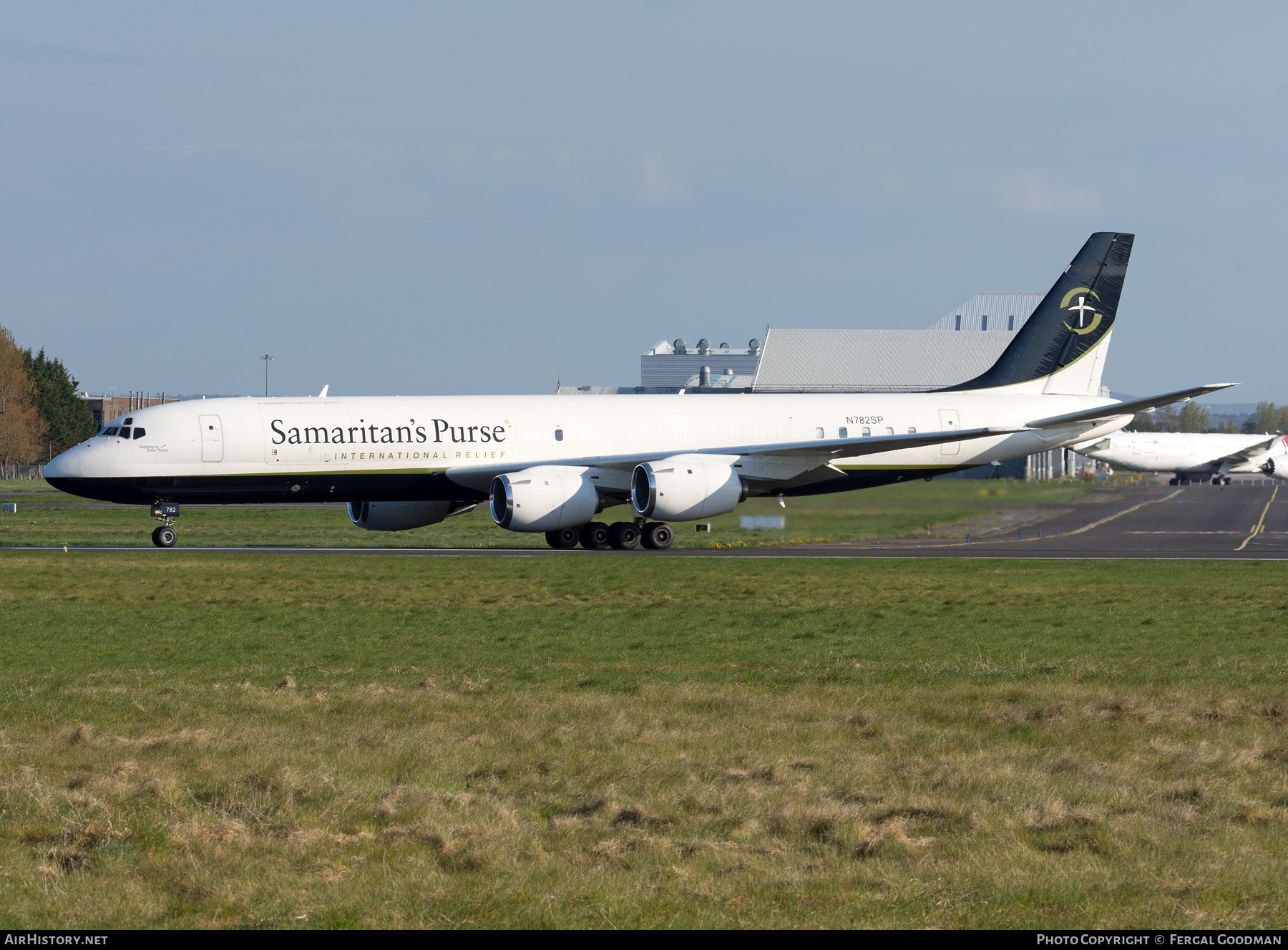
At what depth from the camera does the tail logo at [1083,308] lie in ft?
142

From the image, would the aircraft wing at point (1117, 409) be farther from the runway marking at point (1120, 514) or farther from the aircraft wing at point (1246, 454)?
the aircraft wing at point (1246, 454)

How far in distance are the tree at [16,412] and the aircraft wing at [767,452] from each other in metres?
84.5

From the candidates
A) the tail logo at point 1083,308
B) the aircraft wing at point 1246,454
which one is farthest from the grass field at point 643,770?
the aircraft wing at point 1246,454

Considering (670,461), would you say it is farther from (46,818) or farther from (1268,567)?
(46,818)

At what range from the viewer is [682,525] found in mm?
48562

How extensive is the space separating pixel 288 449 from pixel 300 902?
2951 centimetres

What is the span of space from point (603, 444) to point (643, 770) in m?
27.5

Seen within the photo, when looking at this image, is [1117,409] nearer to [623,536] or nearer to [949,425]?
[949,425]

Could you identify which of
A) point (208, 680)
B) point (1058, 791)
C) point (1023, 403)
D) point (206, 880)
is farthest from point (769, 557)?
point (206, 880)

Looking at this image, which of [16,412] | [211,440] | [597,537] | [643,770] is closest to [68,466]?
[211,440]

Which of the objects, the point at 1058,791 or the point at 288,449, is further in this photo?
the point at 288,449

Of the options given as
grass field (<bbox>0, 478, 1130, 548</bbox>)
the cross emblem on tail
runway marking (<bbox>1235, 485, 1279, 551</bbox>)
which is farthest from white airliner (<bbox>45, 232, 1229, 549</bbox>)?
runway marking (<bbox>1235, 485, 1279, 551</bbox>)

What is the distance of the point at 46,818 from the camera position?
942cm

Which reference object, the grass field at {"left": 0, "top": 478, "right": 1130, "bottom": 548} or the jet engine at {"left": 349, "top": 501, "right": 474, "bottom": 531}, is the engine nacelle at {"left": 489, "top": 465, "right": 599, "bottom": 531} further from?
the grass field at {"left": 0, "top": 478, "right": 1130, "bottom": 548}
